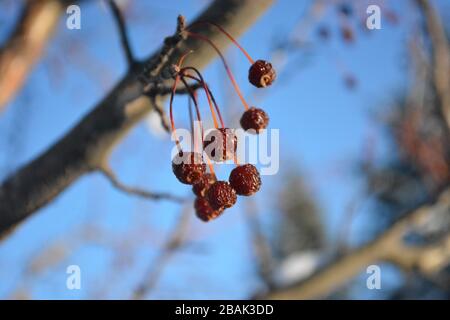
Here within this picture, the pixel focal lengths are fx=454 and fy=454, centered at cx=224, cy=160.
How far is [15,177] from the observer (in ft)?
5.31

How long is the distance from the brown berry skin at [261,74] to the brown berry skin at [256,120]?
9 centimetres

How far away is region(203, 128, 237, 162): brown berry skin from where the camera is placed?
129 cm

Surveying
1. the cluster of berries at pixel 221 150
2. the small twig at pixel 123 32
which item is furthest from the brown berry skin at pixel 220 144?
the small twig at pixel 123 32

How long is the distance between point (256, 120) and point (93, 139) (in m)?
0.56

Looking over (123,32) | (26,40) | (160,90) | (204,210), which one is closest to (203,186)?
→ (204,210)

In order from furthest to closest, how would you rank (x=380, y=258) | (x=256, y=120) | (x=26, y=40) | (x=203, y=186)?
1. (x=26, y=40)
2. (x=380, y=258)
3. (x=203, y=186)
4. (x=256, y=120)

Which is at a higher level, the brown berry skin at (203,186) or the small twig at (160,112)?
the small twig at (160,112)

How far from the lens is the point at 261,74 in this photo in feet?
4.39

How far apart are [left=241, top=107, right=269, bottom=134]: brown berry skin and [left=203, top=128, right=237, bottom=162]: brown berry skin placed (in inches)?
3.9

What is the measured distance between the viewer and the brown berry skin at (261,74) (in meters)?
1.34

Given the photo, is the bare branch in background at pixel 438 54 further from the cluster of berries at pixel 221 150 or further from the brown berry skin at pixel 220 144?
the brown berry skin at pixel 220 144

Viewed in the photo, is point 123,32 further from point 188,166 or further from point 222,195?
point 222,195

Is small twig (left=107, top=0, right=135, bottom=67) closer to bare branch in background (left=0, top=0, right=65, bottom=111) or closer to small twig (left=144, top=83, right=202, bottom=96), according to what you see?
small twig (left=144, top=83, right=202, bottom=96)
